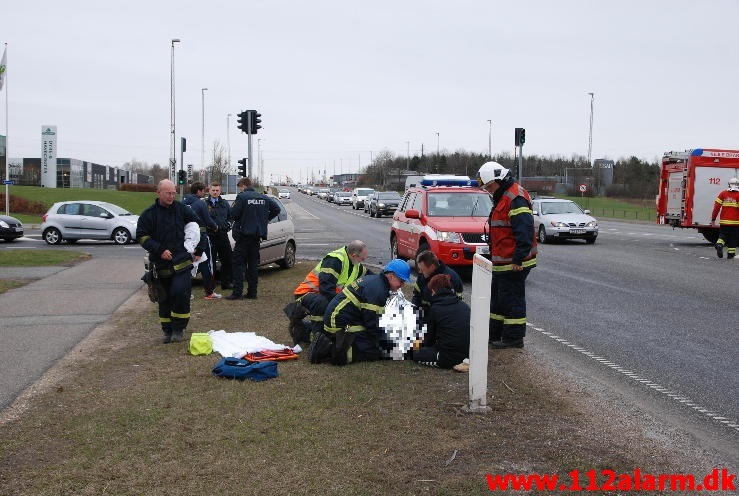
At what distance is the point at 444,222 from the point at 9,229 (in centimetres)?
1863

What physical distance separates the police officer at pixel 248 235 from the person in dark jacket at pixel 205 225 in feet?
1.27

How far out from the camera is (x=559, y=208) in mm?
26797

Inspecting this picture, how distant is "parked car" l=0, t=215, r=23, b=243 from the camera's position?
2689 cm

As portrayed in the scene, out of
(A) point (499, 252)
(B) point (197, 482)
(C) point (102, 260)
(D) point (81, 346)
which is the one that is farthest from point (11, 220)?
(B) point (197, 482)

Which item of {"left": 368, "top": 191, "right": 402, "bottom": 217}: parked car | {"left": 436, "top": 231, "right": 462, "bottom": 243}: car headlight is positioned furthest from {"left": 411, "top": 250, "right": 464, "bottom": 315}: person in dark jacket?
{"left": 368, "top": 191, "right": 402, "bottom": 217}: parked car

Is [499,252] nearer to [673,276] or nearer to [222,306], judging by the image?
[222,306]

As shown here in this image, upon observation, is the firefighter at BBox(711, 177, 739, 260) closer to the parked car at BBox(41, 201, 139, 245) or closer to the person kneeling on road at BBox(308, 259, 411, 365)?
the person kneeling on road at BBox(308, 259, 411, 365)

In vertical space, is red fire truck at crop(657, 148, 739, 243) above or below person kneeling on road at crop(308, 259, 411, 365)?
above

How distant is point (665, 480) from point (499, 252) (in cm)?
425

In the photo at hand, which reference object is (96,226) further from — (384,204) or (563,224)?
(384,204)

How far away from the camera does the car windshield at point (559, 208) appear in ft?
86.8

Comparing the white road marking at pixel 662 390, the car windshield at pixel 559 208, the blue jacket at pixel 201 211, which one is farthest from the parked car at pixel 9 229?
the white road marking at pixel 662 390

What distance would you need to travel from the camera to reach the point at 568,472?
462cm

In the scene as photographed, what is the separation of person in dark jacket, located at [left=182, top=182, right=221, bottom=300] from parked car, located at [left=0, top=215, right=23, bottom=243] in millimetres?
17061
